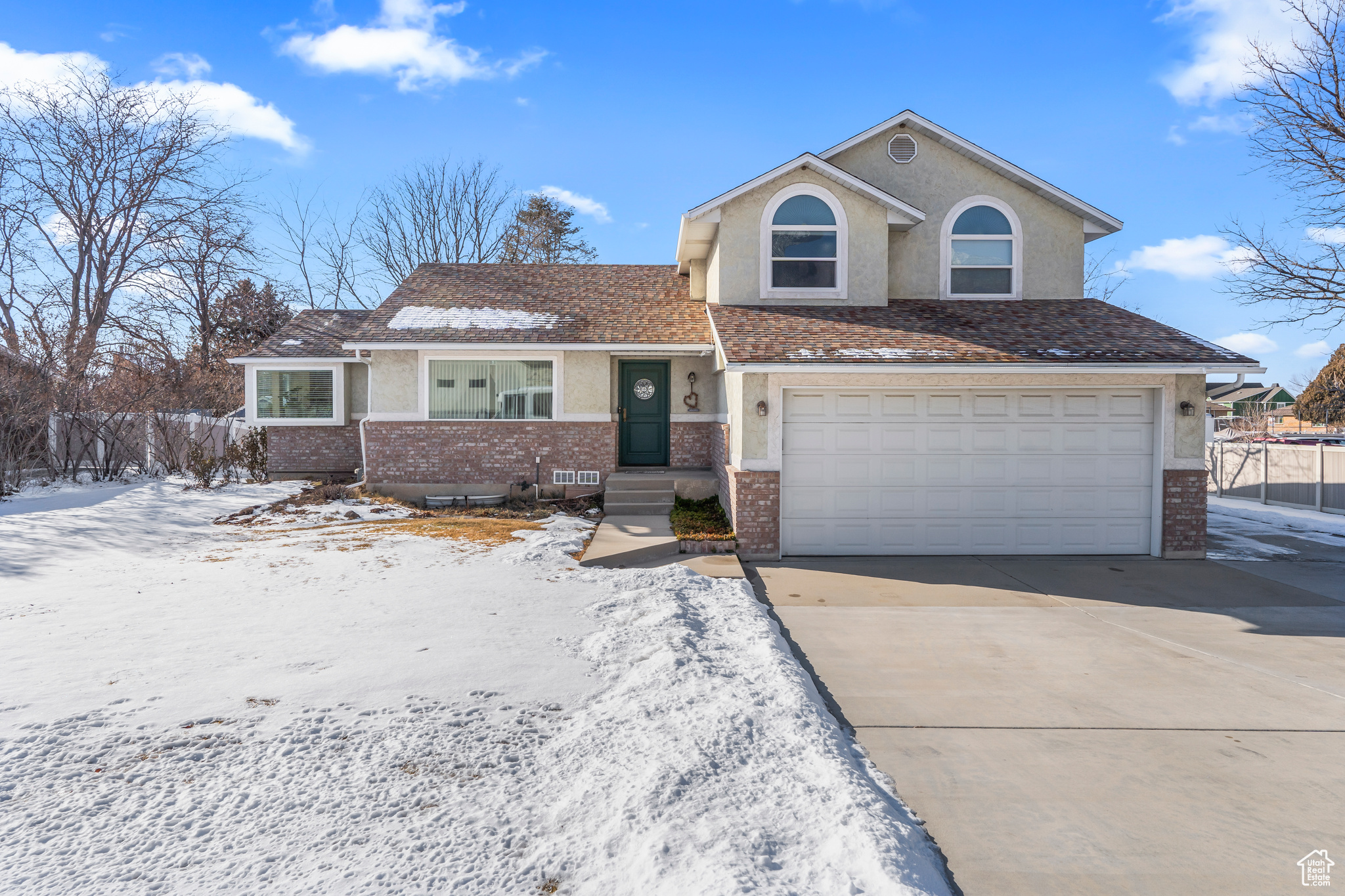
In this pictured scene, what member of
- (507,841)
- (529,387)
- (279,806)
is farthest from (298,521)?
(507,841)

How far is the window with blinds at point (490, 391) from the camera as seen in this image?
12.3 metres

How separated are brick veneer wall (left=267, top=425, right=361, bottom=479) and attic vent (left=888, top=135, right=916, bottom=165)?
1187 centimetres

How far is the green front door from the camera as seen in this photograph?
497 inches

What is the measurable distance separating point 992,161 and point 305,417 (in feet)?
45.8

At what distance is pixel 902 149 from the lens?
1123 cm

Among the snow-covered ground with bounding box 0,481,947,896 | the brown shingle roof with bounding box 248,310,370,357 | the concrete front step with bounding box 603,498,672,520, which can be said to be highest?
the brown shingle roof with bounding box 248,310,370,357

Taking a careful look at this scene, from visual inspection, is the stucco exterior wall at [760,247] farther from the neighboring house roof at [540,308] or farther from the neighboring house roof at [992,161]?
the neighboring house roof at [540,308]

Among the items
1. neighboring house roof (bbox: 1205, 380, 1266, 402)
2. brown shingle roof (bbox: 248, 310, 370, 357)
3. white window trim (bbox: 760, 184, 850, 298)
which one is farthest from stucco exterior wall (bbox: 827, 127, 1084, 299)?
brown shingle roof (bbox: 248, 310, 370, 357)

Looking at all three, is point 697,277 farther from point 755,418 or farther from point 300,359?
point 300,359

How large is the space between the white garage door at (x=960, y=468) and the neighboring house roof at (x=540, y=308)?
137 inches

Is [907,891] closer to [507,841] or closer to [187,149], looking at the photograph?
[507,841]

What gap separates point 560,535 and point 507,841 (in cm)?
660

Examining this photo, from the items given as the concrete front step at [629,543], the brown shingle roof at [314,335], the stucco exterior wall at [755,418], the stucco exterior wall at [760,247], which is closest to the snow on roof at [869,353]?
the stucco exterior wall at [755,418]

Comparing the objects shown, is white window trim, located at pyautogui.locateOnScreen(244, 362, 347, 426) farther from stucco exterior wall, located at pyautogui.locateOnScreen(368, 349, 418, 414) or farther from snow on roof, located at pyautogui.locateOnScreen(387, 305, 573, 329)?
snow on roof, located at pyautogui.locateOnScreen(387, 305, 573, 329)
